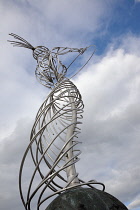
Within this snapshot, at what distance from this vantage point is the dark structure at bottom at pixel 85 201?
7578 mm

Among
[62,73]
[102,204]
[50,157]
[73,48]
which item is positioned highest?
[73,48]

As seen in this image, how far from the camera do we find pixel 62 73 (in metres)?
12.6

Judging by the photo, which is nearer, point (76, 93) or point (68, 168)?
point (68, 168)

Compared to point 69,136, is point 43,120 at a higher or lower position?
higher

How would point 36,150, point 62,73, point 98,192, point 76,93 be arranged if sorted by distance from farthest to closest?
point 62,73 → point 76,93 → point 36,150 → point 98,192

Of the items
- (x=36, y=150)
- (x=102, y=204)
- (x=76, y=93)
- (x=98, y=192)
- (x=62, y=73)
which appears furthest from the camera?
(x=62, y=73)

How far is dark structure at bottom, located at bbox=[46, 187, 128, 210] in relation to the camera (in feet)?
24.9

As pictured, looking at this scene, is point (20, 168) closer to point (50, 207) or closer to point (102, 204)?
point (50, 207)

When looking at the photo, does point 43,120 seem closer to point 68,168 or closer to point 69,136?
point 69,136

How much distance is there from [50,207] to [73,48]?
8.23m

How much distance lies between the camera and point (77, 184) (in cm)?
871

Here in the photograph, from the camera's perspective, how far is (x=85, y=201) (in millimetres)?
7680

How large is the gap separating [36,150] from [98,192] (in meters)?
2.88

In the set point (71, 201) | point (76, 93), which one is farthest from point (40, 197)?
point (76, 93)
